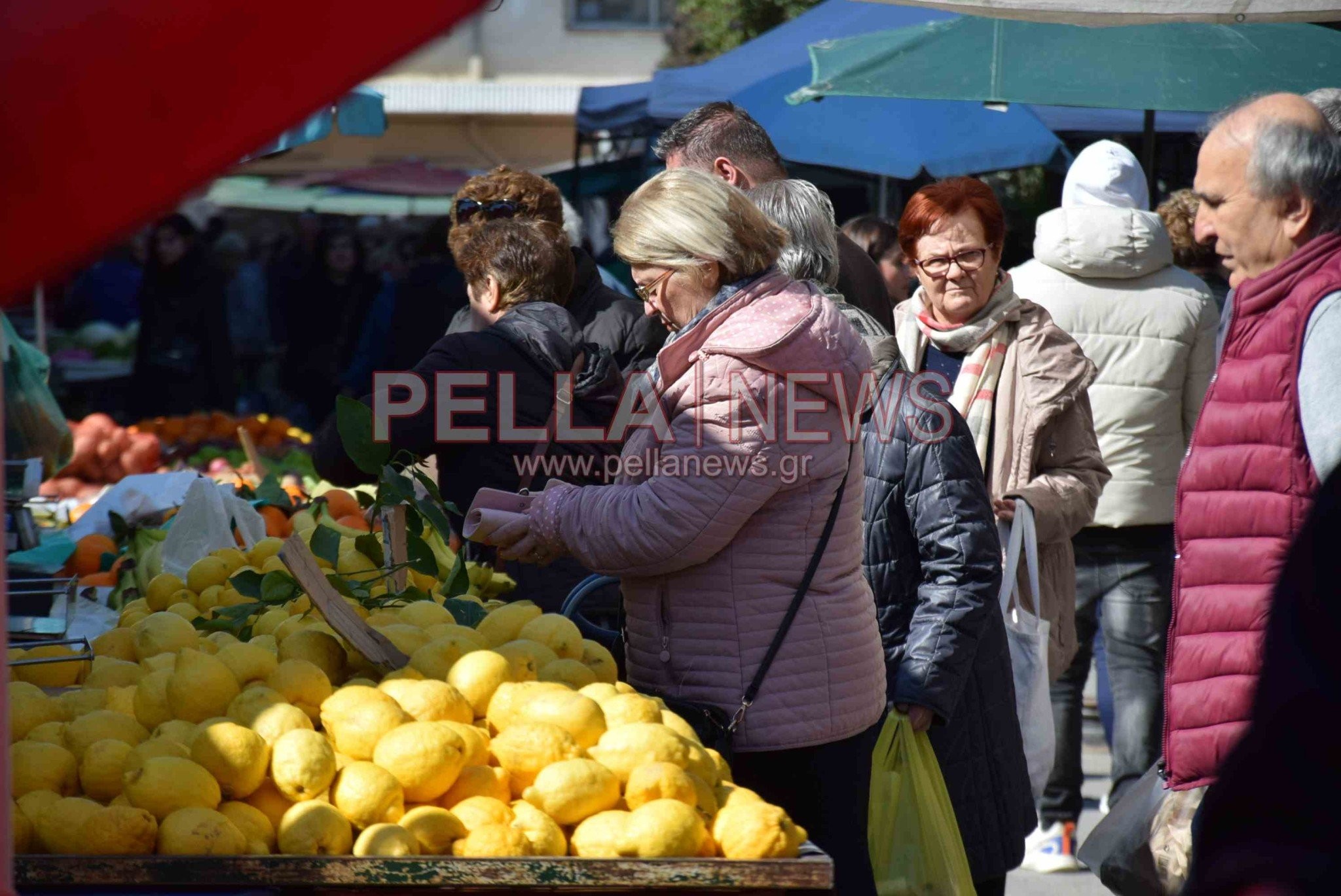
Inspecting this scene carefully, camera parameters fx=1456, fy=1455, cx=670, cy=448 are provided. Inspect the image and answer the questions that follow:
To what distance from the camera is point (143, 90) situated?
0.73m

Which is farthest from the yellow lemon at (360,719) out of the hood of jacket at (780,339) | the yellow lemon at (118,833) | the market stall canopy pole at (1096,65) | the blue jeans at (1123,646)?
the market stall canopy pole at (1096,65)

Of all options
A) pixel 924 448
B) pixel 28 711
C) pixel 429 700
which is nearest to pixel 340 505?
pixel 924 448

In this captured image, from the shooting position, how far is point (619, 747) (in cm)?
189

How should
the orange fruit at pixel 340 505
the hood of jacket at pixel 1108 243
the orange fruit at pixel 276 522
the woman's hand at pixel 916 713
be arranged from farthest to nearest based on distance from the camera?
the hood of jacket at pixel 1108 243
the orange fruit at pixel 340 505
the orange fruit at pixel 276 522
the woman's hand at pixel 916 713

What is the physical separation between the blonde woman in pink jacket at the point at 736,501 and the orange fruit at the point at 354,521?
1.48m

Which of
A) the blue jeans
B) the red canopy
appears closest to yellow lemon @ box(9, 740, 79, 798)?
the blue jeans

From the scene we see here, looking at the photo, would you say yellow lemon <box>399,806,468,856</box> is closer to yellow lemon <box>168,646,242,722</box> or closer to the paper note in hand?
yellow lemon <box>168,646,242,722</box>

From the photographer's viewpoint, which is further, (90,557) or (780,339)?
(90,557)

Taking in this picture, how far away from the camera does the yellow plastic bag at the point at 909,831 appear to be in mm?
2496

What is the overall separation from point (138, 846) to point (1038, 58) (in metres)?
3.76

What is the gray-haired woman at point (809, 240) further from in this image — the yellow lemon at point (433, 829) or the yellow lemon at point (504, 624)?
the yellow lemon at point (433, 829)

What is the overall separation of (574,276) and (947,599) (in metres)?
1.33

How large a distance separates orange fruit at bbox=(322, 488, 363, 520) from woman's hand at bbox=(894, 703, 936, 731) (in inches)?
68.9

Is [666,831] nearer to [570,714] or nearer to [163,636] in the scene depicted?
[570,714]
